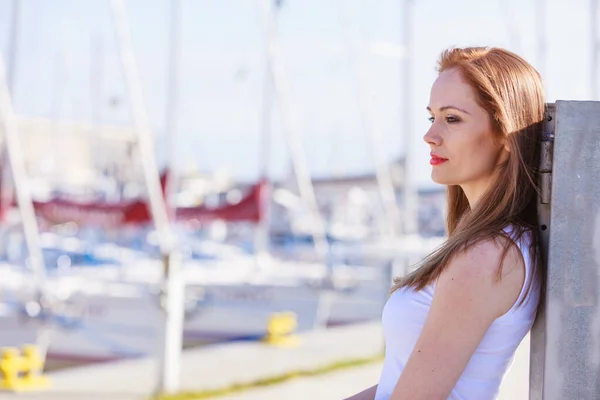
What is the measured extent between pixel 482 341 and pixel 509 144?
1.37 ft

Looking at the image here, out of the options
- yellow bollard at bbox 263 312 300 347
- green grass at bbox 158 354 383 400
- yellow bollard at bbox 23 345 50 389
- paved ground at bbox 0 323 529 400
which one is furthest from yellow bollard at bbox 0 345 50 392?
yellow bollard at bbox 263 312 300 347

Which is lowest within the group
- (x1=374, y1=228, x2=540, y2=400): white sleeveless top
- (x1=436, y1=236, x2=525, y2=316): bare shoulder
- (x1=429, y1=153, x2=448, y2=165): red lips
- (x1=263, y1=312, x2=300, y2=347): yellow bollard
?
(x1=263, y1=312, x2=300, y2=347): yellow bollard

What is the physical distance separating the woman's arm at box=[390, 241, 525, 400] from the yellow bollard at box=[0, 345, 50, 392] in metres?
5.32

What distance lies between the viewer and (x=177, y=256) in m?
6.53

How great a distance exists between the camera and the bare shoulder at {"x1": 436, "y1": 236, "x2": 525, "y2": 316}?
158 cm

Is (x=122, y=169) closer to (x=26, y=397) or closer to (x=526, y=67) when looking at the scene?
(x=26, y=397)

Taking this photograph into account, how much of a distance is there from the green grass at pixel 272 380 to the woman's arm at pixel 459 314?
4.50 metres

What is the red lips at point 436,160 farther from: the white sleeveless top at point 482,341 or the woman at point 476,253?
the white sleeveless top at point 482,341

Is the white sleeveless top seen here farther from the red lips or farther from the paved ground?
the paved ground

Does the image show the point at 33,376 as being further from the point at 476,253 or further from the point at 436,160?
the point at 476,253

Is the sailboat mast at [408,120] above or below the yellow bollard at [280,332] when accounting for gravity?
above

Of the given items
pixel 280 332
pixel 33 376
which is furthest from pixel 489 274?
pixel 280 332

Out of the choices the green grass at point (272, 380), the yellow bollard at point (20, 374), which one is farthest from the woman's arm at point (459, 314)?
the yellow bollard at point (20, 374)

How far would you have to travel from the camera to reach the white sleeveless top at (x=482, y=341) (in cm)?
167
